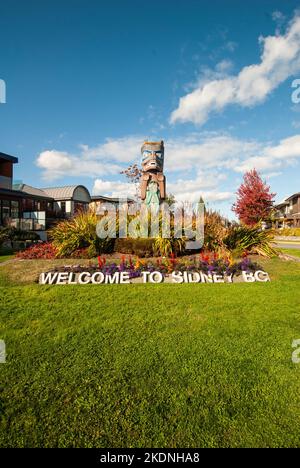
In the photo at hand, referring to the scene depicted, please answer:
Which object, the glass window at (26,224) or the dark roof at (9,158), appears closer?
the glass window at (26,224)

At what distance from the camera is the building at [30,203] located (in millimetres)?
21016

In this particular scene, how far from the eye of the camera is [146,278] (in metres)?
7.05

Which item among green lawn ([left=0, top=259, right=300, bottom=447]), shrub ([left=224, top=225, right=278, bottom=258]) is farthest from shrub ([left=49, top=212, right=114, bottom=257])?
shrub ([left=224, top=225, right=278, bottom=258])

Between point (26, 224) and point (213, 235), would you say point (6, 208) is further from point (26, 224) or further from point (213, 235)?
point (213, 235)

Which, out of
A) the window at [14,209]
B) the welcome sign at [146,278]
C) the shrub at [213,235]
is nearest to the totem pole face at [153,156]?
the shrub at [213,235]

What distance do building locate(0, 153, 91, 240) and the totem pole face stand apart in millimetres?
5108

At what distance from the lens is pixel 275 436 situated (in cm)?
215

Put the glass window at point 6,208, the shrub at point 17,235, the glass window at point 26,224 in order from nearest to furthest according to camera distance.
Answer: the shrub at point 17,235 → the glass window at point 26,224 → the glass window at point 6,208

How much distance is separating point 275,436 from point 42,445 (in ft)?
6.38

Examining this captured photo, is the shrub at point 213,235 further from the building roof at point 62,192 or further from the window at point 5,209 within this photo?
the building roof at point 62,192

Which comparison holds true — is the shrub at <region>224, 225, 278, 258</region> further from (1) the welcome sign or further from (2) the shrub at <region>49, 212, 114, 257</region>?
(2) the shrub at <region>49, 212, 114, 257</region>

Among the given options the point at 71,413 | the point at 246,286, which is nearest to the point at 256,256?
the point at 246,286

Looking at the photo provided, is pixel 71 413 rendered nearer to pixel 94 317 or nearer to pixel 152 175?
pixel 94 317

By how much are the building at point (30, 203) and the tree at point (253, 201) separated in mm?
20844
